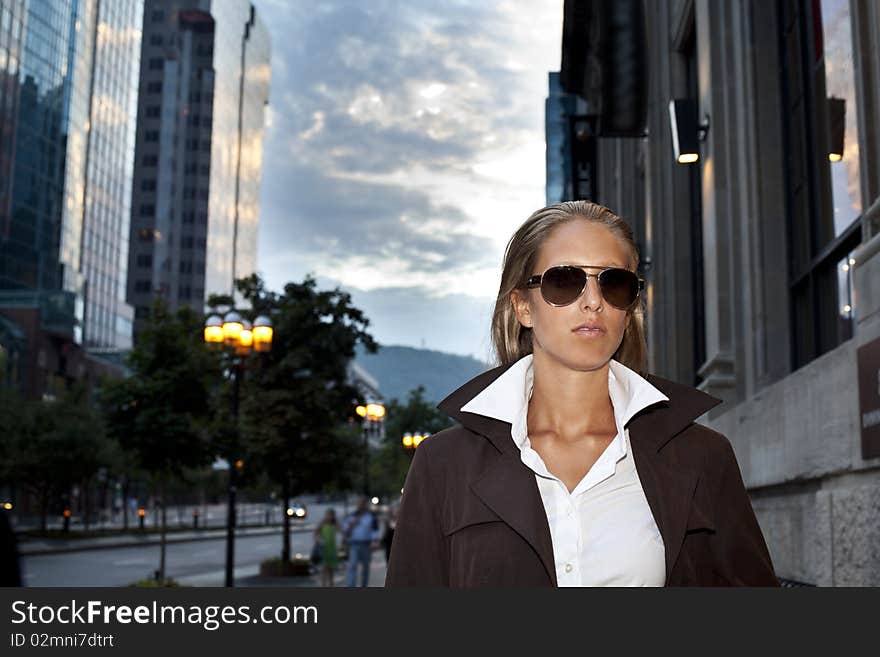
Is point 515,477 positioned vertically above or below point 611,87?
below

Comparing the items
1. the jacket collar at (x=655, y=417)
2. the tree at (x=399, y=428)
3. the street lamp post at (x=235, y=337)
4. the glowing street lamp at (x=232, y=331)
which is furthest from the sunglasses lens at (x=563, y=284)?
the tree at (x=399, y=428)

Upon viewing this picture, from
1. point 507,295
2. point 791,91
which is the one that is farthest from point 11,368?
point 507,295

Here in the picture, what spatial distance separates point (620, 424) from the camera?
8.55ft

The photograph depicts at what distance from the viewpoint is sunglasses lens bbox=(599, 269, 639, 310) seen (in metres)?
2.63

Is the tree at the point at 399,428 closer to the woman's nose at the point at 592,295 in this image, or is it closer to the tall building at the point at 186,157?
the tall building at the point at 186,157

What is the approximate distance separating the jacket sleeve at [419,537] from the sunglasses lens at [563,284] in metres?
0.53

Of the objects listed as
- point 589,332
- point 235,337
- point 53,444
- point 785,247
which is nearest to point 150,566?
point 235,337

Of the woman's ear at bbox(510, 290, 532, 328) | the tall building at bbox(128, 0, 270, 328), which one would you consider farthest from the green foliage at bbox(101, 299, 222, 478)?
the tall building at bbox(128, 0, 270, 328)

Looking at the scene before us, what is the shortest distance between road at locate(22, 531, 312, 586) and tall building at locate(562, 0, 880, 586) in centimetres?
1671

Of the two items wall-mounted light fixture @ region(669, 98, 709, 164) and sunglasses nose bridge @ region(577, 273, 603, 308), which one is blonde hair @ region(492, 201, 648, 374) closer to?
sunglasses nose bridge @ region(577, 273, 603, 308)

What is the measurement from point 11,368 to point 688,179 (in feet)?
237

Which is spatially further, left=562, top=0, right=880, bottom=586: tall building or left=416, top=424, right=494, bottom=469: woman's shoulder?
left=562, top=0, right=880, bottom=586: tall building

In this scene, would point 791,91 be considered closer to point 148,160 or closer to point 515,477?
point 515,477

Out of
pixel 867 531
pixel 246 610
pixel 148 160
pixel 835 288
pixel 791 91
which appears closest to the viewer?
pixel 246 610
